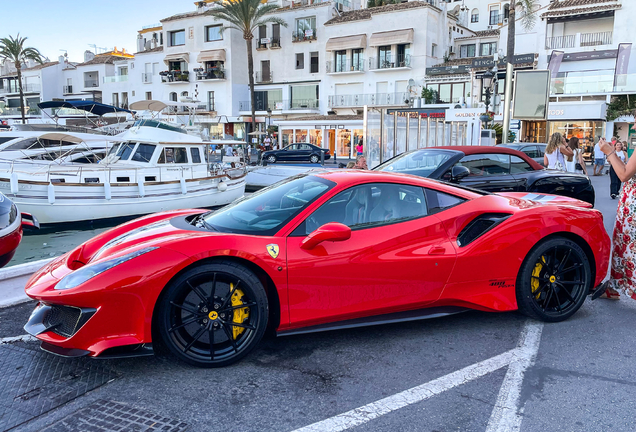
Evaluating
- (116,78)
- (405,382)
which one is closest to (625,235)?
(405,382)

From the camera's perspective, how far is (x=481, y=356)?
3.58 meters

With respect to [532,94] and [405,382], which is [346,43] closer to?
[532,94]

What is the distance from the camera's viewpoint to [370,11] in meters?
43.3

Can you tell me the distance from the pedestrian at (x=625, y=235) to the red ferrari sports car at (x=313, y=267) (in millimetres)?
294

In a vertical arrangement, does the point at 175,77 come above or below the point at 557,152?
above

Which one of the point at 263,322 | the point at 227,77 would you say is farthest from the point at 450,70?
the point at 263,322

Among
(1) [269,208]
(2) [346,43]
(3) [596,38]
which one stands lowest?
(1) [269,208]

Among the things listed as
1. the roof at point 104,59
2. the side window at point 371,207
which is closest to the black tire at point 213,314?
the side window at point 371,207

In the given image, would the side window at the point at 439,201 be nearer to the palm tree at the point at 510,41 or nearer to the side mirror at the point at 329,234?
the side mirror at the point at 329,234

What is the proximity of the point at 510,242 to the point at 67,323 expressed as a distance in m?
3.23

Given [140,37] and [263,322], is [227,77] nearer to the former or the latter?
[140,37]

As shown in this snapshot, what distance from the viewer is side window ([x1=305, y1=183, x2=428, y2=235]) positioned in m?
3.69

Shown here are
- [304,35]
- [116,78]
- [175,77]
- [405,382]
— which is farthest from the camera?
[116,78]

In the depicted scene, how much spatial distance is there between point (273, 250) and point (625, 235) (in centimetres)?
324
